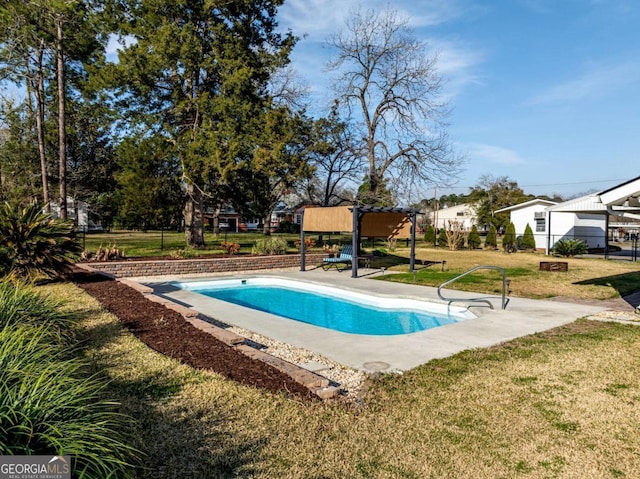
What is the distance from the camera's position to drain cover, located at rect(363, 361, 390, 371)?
5105mm

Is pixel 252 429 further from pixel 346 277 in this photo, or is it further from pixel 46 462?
pixel 346 277

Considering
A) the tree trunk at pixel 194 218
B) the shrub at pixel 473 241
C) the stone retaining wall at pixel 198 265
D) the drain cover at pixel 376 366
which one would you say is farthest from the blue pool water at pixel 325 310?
the shrub at pixel 473 241

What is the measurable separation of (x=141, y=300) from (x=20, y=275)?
2.98 metres

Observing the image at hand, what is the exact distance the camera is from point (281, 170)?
70.1 ft

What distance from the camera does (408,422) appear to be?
362cm

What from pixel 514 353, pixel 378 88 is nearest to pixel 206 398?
pixel 514 353

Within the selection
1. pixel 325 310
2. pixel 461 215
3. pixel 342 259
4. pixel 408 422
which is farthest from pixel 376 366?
pixel 461 215

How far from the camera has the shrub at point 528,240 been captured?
83.5 ft

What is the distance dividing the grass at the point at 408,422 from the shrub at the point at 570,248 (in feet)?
63.1

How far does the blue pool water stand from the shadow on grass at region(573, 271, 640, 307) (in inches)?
210

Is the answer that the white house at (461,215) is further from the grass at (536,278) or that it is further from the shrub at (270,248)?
the shrub at (270,248)

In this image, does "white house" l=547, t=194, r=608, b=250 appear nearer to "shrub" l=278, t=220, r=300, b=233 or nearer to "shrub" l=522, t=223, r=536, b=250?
"shrub" l=522, t=223, r=536, b=250

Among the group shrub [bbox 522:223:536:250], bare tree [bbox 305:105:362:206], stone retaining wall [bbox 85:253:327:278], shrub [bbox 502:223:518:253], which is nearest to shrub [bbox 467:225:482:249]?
shrub [bbox 502:223:518:253]

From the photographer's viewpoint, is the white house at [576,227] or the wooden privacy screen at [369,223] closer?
the wooden privacy screen at [369,223]
